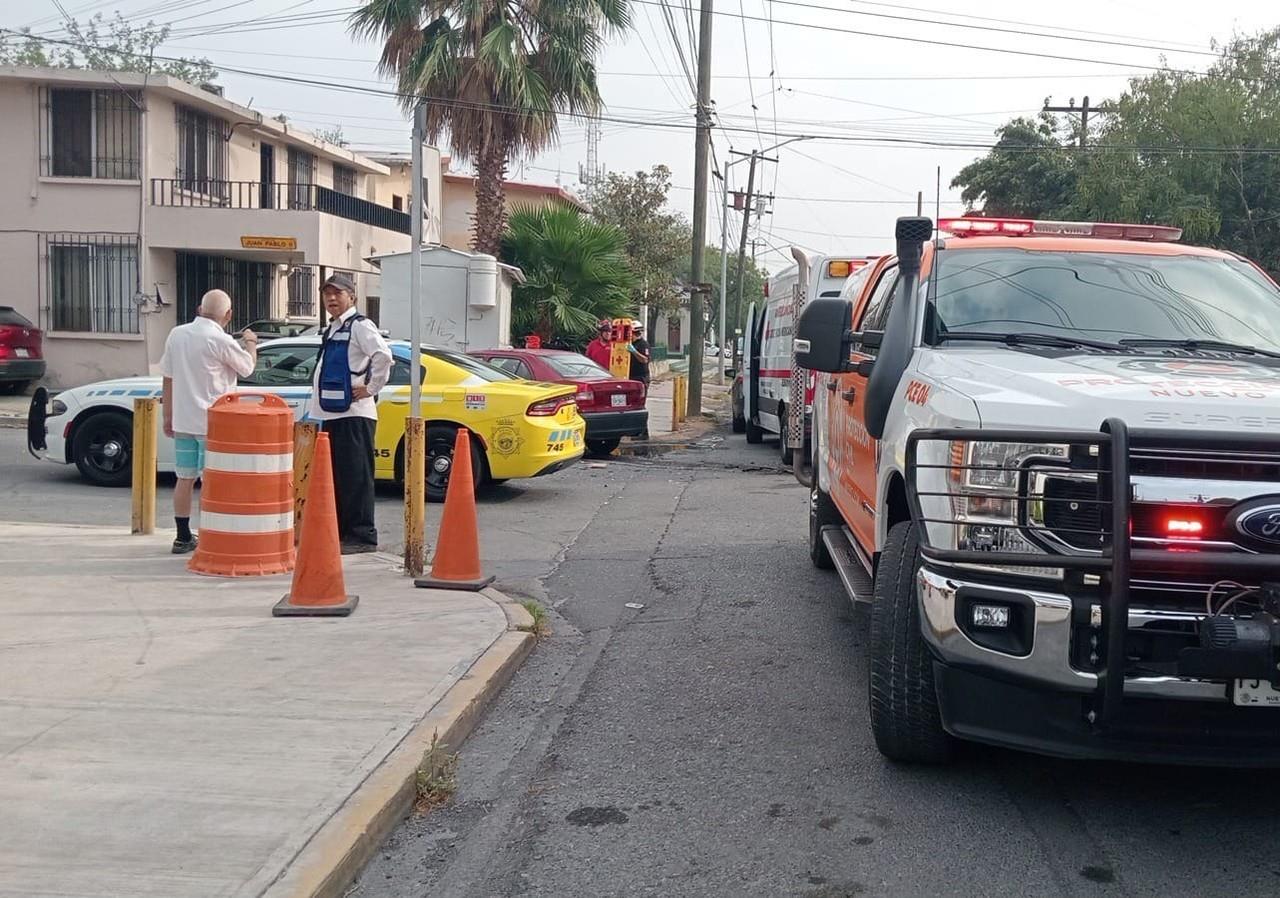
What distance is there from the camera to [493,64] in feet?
82.6

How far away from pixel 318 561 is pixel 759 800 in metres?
3.31

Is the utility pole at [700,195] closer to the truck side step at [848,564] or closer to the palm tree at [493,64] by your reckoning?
the palm tree at [493,64]

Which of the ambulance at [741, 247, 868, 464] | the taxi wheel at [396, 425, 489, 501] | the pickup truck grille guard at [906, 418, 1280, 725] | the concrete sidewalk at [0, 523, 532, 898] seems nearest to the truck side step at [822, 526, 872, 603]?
the pickup truck grille guard at [906, 418, 1280, 725]

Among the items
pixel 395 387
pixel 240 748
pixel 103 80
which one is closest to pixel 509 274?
pixel 103 80

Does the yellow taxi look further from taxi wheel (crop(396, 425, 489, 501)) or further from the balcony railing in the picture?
the balcony railing

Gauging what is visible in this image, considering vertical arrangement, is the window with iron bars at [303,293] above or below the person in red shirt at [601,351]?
above

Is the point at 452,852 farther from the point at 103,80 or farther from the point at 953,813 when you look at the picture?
the point at 103,80

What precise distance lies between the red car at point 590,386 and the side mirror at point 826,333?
9.95m

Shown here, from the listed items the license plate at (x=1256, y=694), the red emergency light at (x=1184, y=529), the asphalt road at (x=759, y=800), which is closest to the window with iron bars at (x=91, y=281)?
the asphalt road at (x=759, y=800)

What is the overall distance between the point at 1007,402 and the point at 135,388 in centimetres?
970

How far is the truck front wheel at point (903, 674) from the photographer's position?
186 inches

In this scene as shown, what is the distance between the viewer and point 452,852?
14.2ft

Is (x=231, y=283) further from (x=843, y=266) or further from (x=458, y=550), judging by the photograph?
(x=458, y=550)

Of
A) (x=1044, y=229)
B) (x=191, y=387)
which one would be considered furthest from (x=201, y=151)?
(x=1044, y=229)
